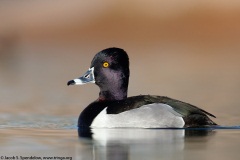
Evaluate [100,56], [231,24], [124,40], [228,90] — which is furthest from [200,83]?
[231,24]

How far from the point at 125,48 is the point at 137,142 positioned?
57.5 ft

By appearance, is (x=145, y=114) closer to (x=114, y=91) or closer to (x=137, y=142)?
(x=114, y=91)

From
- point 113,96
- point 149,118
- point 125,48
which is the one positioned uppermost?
point 125,48

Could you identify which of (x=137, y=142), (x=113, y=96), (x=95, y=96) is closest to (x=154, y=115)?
(x=113, y=96)

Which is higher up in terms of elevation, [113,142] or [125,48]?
[125,48]

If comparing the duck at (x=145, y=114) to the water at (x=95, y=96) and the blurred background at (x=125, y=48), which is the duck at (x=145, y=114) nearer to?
the water at (x=95, y=96)

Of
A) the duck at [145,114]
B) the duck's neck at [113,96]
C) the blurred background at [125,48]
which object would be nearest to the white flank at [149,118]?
the duck at [145,114]

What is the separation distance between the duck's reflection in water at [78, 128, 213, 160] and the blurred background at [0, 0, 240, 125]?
169 centimetres

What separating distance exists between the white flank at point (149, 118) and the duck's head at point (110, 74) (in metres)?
1.00

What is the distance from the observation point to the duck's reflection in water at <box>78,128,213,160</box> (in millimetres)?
12375

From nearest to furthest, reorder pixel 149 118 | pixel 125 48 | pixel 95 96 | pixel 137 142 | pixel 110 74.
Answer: pixel 137 142
pixel 149 118
pixel 110 74
pixel 95 96
pixel 125 48

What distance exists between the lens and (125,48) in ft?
101

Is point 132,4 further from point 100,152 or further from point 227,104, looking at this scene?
point 100,152

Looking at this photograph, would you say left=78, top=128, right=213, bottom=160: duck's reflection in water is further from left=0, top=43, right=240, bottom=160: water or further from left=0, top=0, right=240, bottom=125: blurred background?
left=0, top=0, right=240, bottom=125: blurred background
